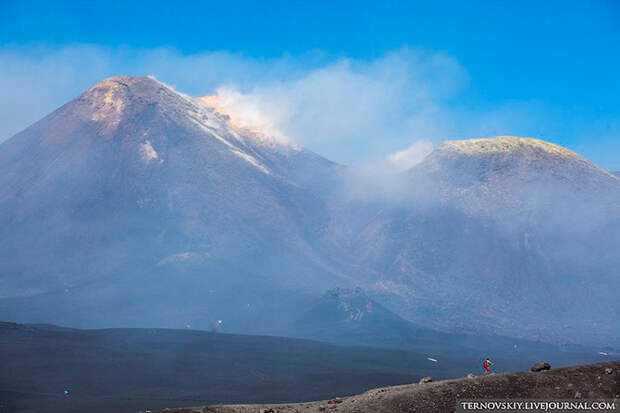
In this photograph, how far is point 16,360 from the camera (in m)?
71.5

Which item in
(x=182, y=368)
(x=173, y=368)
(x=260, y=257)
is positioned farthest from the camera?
(x=260, y=257)

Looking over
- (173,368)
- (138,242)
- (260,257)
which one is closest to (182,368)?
(173,368)

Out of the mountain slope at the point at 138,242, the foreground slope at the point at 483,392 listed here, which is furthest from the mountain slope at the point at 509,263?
the foreground slope at the point at 483,392

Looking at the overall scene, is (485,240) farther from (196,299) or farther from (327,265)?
(196,299)

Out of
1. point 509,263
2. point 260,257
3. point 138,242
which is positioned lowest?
point 509,263

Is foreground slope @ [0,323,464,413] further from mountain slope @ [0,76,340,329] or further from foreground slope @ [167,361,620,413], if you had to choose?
mountain slope @ [0,76,340,329]

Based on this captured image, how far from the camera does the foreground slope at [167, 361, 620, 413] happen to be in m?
20.7

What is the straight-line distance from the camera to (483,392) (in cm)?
2125

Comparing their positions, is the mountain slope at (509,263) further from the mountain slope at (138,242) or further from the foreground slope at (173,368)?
the foreground slope at (173,368)

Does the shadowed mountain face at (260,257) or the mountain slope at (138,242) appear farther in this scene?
the shadowed mountain face at (260,257)

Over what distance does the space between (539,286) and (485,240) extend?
73.7 ft

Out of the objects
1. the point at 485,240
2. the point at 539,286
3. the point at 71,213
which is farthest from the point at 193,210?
the point at 539,286

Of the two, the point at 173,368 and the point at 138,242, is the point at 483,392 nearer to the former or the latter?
the point at 173,368

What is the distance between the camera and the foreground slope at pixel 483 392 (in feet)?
68.0
